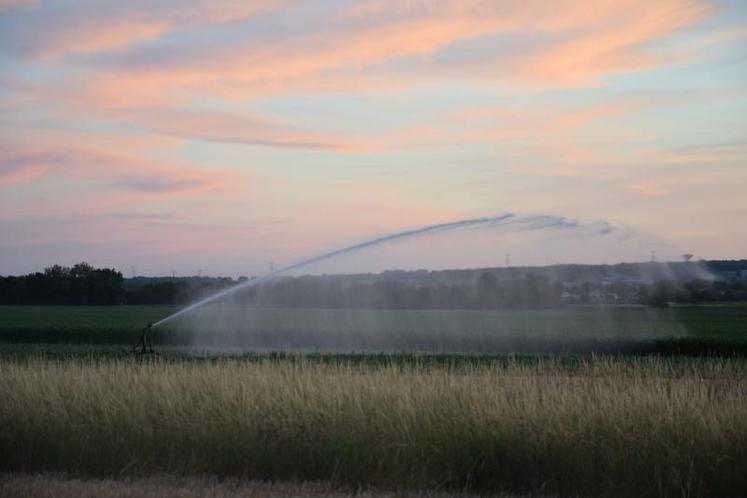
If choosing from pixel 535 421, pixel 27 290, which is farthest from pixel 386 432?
pixel 27 290

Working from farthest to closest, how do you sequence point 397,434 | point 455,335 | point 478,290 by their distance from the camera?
point 478,290 → point 455,335 → point 397,434

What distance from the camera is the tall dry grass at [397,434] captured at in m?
11.0

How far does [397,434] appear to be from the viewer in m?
12.3

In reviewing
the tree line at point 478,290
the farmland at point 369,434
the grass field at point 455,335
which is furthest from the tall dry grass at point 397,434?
the tree line at point 478,290

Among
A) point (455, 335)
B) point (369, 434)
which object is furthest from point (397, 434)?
point (455, 335)

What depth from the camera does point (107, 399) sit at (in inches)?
572

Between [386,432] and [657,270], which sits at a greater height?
[657,270]

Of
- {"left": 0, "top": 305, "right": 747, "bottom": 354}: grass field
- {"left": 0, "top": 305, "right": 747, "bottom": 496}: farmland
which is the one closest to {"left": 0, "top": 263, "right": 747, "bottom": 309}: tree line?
{"left": 0, "top": 305, "right": 747, "bottom": 354}: grass field

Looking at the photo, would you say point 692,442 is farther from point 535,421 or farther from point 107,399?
point 107,399

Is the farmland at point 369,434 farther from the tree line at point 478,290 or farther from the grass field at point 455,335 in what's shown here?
the tree line at point 478,290

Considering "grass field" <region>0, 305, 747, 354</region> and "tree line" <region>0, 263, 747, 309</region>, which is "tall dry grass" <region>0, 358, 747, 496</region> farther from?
"tree line" <region>0, 263, 747, 309</region>

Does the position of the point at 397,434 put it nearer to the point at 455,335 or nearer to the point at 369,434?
the point at 369,434

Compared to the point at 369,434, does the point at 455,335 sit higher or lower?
higher

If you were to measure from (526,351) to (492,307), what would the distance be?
54.5 ft
